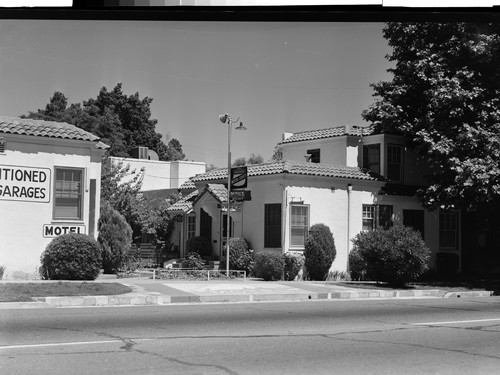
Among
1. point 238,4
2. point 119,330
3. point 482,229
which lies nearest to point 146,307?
point 119,330

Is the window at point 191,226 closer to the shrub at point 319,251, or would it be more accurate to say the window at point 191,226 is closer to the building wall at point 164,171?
the building wall at point 164,171

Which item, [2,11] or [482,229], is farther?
[482,229]

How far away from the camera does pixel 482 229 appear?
30.0 feet

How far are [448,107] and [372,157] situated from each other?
4.74ft

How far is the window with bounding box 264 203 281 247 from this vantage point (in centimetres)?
933

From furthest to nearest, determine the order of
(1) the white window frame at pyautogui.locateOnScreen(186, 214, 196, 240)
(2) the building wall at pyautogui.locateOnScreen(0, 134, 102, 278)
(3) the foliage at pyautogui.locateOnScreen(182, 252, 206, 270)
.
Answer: (3) the foliage at pyautogui.locateOnScreen(182, 252, 206, 270)
(1) the white window frame at pyautogui.locateOnScreen(186, 214, 196, 240)
(2) the building wall at pyautogui.locateOnScreen(0, 134, 102, 278)

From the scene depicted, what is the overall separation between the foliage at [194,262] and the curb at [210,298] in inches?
55.9

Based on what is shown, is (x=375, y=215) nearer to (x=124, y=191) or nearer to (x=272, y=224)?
(x=272, y=224)

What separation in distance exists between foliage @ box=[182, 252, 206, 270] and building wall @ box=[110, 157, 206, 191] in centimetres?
97

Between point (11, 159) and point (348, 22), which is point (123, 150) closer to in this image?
point (11, 159)

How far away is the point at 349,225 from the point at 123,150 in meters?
4.27

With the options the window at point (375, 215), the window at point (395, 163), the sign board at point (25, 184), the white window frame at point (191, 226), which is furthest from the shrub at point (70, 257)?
the window at point (395, 163)

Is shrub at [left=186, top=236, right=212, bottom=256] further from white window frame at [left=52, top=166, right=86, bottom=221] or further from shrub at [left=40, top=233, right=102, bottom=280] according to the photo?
white window frame at [left=52, top=166, right=86, bottom=221]

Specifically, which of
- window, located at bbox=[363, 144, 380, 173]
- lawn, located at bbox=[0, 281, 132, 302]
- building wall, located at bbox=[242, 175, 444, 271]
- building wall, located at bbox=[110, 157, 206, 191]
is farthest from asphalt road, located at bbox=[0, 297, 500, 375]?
window, located at bbox=[363, 144, 380, 173]
